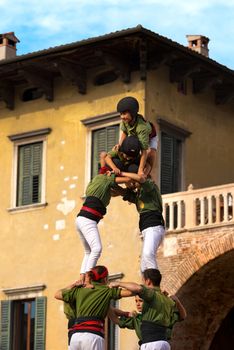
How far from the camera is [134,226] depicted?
2781 centimetres

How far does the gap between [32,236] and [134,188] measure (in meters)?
13.3

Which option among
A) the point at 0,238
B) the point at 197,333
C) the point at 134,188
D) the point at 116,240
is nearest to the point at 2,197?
the point at 0,238

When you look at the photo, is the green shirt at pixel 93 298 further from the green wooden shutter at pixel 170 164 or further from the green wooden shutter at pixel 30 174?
the green wooden shutter at pixel 30 174

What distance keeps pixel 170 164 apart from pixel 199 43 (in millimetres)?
5220

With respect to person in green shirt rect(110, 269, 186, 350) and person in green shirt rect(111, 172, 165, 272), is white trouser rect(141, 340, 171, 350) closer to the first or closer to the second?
person in green shirt rect(110, 269, 186, 350)

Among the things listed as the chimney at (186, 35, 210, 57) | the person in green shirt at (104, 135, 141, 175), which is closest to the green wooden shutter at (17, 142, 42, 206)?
the chimney at (186, 35, 210, 57)

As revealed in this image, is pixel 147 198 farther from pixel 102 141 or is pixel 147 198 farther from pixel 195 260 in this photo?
pixel 102 141

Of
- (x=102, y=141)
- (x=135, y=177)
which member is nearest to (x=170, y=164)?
(x=102, y=141)

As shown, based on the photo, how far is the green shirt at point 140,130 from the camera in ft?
54.5

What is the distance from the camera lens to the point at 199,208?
27062 millimetres

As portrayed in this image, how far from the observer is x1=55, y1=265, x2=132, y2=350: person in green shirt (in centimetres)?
1487

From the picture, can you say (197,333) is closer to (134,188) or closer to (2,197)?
(2,197)

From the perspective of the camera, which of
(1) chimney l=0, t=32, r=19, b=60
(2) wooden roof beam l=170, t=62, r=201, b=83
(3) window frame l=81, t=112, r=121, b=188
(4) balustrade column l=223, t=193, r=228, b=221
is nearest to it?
(4) balustrade column l=223, t=193, r=228, b=221

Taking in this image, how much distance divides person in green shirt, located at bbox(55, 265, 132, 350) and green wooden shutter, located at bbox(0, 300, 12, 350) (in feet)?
47.1
